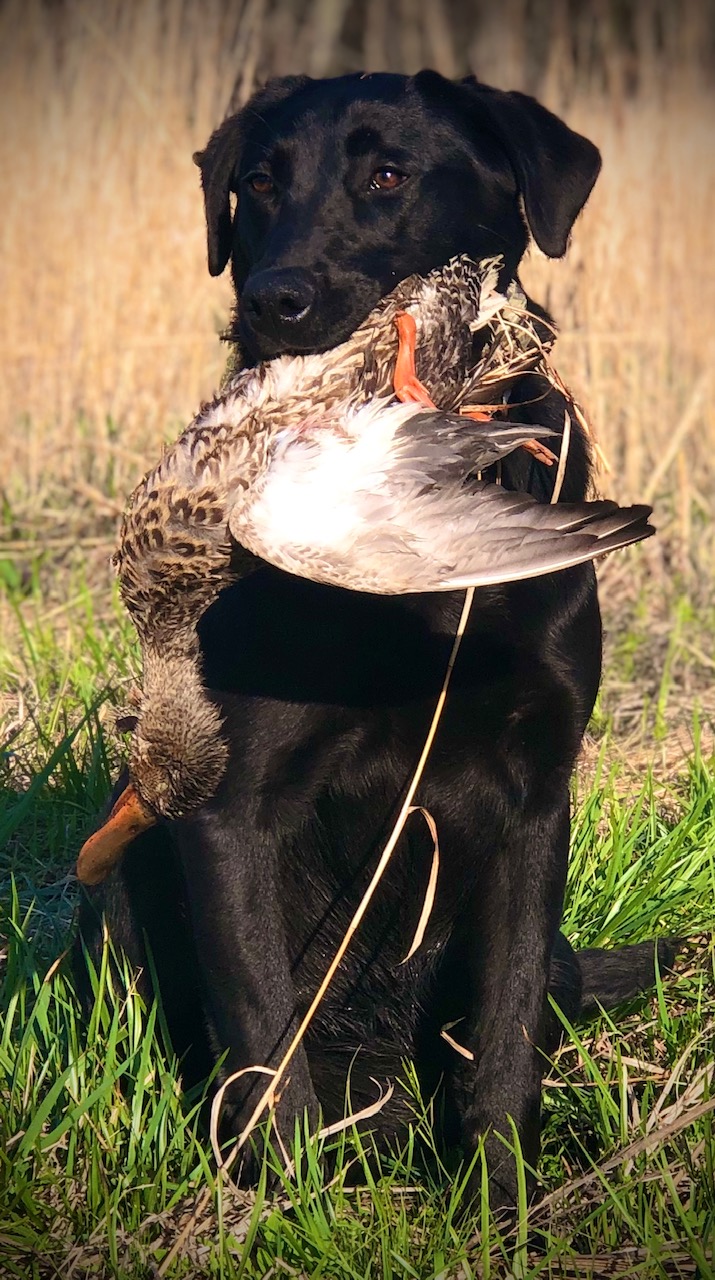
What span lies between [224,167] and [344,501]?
1359 mm

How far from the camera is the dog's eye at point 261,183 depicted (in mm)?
2797

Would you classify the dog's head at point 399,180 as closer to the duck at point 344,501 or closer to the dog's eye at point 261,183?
the dog's eye at point 261,183

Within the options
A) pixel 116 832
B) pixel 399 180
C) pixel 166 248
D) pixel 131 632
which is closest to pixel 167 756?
pixel 116 832

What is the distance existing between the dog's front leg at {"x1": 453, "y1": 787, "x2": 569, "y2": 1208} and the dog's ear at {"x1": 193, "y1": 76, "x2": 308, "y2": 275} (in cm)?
134

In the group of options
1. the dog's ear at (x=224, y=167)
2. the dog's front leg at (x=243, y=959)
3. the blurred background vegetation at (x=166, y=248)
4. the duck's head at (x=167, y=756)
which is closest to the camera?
the duck's head at (x=167, y=756)

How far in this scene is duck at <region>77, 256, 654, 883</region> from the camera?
183 cm

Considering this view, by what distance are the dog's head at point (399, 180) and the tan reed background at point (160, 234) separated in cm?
255

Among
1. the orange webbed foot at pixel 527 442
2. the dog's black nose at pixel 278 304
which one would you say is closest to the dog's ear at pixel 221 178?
the dog's black nose at pixel 278 304

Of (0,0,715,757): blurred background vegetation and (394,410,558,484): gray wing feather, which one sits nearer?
(394,410,558,484): gray wing feather

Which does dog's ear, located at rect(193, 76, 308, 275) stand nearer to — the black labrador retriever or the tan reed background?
the black labrador retriever

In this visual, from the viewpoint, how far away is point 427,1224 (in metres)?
2.25

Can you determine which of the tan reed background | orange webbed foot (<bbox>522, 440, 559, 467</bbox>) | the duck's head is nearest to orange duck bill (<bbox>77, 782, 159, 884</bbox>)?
the duck's head

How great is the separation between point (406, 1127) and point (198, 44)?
4390 mm

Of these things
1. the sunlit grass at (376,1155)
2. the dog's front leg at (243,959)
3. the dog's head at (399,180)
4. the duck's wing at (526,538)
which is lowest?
the sunlit grass at (376,1155)
